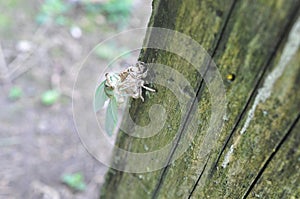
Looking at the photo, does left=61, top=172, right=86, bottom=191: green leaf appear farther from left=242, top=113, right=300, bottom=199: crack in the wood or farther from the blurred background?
left=242, top=113, right=300, bottom=199: crack in the wood

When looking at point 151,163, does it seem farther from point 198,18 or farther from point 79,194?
point 79,194

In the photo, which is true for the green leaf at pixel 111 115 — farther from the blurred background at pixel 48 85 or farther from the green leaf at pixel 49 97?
the green leaf at pixel 49 97

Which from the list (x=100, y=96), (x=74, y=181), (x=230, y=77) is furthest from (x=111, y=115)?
(x=74, y=181)

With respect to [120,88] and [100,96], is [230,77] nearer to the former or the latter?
[120,88]

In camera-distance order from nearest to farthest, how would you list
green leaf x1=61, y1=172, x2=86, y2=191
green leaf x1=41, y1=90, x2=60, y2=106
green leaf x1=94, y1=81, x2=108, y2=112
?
1. green leaf x1=94, y1=81, x2=108, y2=112
2. green leaf x1=61, y1=172, x2=86, y2=191
3. green leaf x1=41, y1=90, x2=60, y2=106

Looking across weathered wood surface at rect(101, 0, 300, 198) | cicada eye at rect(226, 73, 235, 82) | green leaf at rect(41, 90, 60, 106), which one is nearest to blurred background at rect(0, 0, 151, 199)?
green leaf at rect(41, 90, 60, 106)

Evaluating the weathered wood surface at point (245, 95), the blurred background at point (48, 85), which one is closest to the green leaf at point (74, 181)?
the blurred background at point (48, 85)
